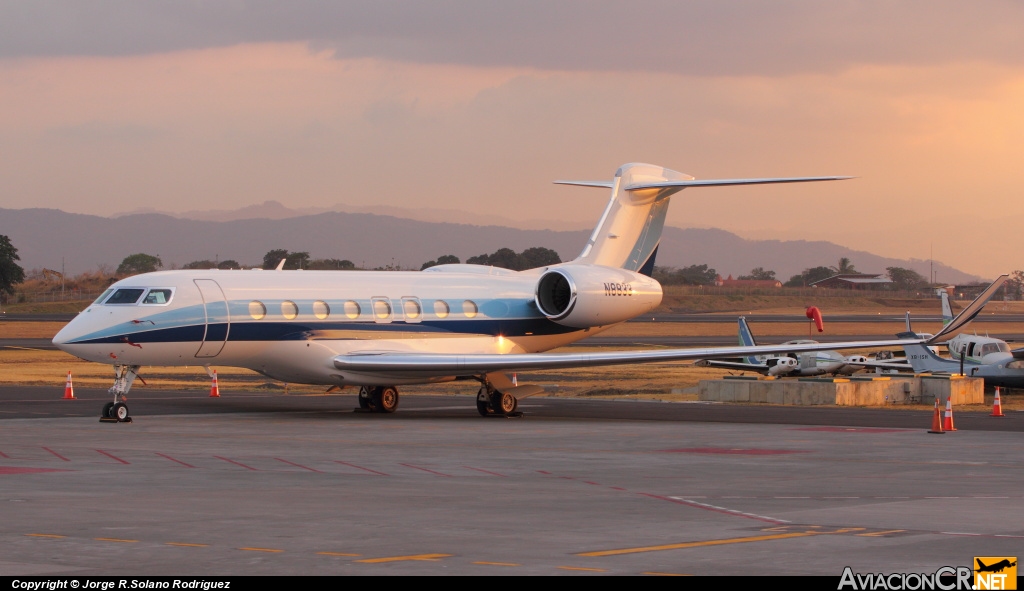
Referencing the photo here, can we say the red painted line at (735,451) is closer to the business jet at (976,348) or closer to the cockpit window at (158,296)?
the cockpit window at (158,296)

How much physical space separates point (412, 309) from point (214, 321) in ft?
15.8

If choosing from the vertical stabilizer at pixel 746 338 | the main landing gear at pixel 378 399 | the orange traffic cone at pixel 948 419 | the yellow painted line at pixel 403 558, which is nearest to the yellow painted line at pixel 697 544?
the yellow painted line at pixel 403 558

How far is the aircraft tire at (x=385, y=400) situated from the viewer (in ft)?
98.1

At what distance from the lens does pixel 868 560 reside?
984 cm

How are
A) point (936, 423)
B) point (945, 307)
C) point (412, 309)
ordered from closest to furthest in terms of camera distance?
point (936, 423), point (412, 309), point (945, 307)

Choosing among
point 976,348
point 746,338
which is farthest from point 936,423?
point 746,338

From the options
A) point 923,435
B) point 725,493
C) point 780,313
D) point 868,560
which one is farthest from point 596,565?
point 780,313

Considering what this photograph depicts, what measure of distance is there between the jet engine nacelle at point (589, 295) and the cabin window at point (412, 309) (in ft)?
10.6

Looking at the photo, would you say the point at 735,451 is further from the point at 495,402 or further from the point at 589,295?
the point at 589,295

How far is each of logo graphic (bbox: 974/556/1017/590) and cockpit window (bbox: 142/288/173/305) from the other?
1952 centimetres

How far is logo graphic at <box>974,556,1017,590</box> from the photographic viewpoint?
8.57 meters

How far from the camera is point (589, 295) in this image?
3055 centimetres

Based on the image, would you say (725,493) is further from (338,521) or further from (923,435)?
(923,435)

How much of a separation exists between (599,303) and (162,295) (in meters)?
10.1
